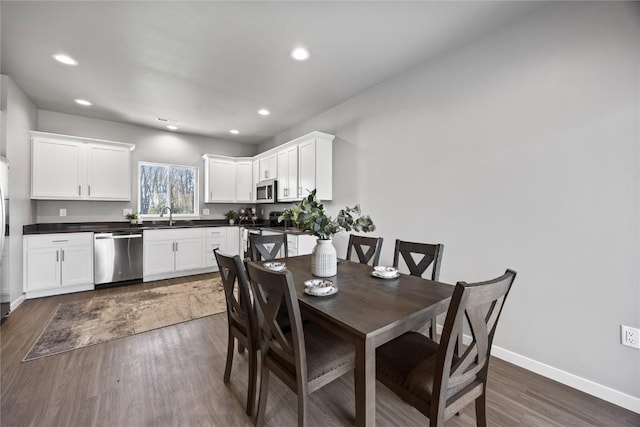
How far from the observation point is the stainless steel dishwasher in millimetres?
3850

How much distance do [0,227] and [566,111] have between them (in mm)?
5051

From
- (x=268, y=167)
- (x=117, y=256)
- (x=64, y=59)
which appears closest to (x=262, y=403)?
(x=64, y=59)

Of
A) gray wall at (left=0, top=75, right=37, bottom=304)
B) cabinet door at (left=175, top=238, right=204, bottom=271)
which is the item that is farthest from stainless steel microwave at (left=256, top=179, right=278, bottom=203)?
gray wall at (left=0, top=75, right=37, bottom=304)

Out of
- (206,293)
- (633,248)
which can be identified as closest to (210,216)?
(206,293)

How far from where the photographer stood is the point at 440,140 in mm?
2586

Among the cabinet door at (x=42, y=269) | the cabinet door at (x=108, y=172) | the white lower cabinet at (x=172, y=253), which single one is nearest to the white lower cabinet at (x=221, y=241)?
the white lower cabinet at (x=172, y=253)

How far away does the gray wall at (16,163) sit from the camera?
9.69ft

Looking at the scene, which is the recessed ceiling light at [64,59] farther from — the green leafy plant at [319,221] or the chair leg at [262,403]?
the chair leg at [262,403]

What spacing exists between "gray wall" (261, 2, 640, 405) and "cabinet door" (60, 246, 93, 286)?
461 cm

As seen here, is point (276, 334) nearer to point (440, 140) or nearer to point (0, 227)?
point (440, 140)

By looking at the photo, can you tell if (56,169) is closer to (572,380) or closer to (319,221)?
(319,221)

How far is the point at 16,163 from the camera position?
3.20 metres

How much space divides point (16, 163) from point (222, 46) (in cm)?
315

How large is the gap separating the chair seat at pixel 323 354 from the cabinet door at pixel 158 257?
12.6ft
